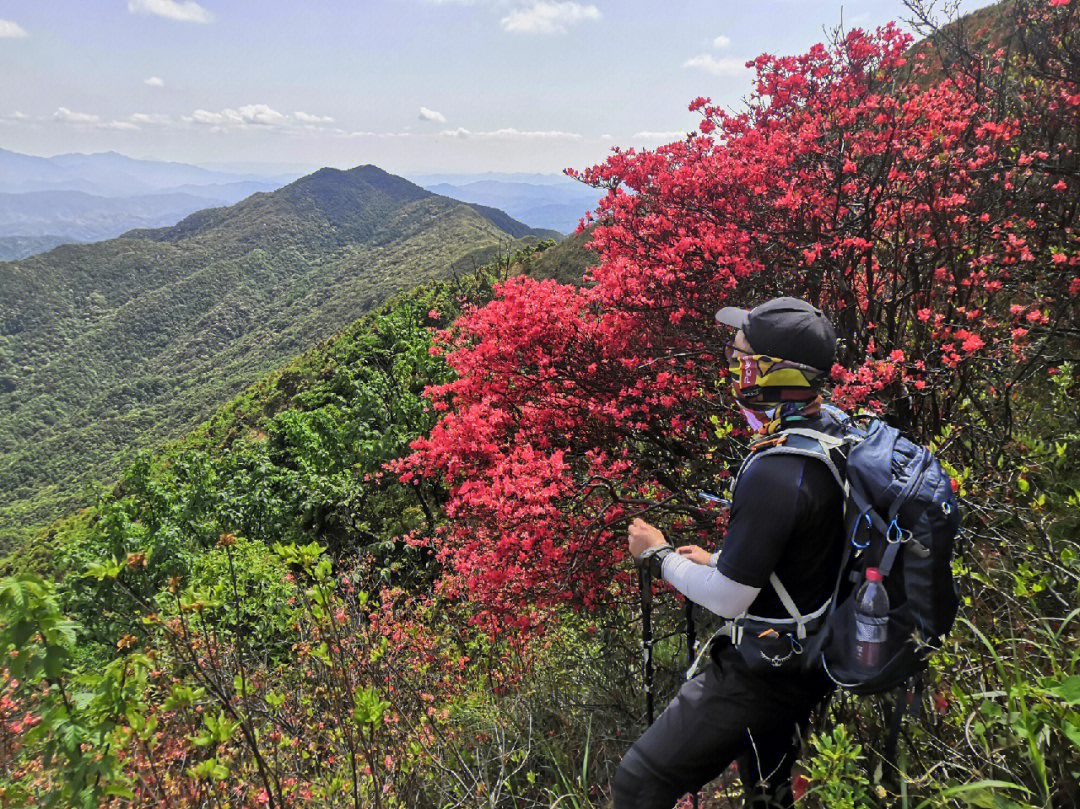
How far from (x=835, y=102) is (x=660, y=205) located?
7.54ft

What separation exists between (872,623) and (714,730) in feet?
2.27

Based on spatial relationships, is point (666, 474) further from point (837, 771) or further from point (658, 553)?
point (837, 771)

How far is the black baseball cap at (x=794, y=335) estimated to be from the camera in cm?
192

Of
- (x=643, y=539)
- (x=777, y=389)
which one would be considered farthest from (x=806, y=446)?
(x=643, y=539)

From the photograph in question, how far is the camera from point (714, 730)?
6.72 ft

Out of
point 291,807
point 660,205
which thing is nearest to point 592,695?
point 291,807

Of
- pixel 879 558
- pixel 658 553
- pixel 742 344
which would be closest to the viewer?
pixel 879 558

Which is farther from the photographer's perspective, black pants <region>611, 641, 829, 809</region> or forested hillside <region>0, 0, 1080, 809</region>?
forested hillside <region>0, 0, 1080, 809</region>

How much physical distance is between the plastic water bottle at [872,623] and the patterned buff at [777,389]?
0.55m

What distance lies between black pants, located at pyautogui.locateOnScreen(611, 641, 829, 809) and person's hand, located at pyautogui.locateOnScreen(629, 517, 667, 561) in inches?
18.4

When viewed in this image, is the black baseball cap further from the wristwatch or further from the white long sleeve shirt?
the wristwatch

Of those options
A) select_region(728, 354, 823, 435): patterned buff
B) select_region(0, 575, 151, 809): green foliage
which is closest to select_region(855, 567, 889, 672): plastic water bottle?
select_region(728, 354, 823, 435): patterned buff

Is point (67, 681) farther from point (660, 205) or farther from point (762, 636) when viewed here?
point (660, 205)

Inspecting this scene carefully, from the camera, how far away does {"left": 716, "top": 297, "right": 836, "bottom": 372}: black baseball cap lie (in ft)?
6.31
